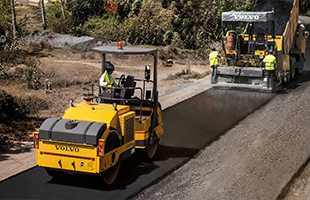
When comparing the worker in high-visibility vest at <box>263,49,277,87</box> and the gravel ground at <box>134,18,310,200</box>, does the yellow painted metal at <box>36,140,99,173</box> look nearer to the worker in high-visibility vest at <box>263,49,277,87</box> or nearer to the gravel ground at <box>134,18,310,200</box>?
the gravel ground at <box>134,18,310,200</box>

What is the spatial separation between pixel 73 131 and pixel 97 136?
0.49 m

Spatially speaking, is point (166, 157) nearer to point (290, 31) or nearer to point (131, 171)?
point (131, 171)

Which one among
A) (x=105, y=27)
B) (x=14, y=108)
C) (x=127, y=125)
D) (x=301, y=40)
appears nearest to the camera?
(x=127, y=125)

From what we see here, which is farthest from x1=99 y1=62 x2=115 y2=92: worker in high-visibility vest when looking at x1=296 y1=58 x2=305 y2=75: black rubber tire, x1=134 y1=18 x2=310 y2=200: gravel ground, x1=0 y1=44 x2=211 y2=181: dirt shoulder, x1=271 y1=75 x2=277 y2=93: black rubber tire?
x1=296 y1=58 x2=305 y2=75: black rubber tire

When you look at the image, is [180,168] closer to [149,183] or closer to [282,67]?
[149,183]

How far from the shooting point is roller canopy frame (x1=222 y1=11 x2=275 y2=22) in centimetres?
1656

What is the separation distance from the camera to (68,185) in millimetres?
8266

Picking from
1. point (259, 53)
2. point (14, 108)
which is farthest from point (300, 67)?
point (14, 108)

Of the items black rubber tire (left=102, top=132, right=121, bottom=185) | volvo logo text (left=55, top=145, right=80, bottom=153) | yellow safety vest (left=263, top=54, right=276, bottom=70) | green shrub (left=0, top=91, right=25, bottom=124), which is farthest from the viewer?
yellow safety vest (left=263, top=54, right=276, bottom=70)

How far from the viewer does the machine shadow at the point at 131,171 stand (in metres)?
8.33

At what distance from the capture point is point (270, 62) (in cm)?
1633

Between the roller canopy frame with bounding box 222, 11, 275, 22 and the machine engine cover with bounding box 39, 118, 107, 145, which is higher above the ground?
the roller canopy frame with bounding box 222, 11, 275, 22

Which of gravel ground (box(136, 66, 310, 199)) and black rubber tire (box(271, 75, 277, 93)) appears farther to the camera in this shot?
black rubber tire (box(271, 75, 277, 93))

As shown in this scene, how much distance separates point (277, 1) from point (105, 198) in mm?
14658
